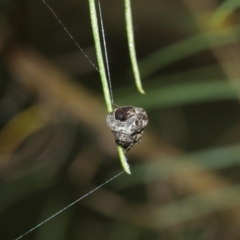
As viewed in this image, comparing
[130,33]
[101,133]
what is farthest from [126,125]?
[101,133]

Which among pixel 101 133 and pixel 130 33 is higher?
pixel 130 33

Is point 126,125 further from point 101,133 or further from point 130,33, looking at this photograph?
point 101,133

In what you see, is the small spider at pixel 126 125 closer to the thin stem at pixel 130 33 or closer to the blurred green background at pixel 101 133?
the thin stem at pixel 130 33

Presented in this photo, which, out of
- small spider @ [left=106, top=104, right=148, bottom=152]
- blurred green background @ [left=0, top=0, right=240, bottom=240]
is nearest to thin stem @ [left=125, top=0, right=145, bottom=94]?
small spider @ [left=106, top=104, right=148, bottom=152]

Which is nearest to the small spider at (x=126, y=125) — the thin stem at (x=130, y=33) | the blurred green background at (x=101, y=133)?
the thin stem at (x=130, y=33)

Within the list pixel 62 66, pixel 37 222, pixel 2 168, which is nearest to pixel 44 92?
pixel 62 66

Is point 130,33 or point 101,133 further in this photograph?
point 101,133

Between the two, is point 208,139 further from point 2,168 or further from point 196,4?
point 2,168
